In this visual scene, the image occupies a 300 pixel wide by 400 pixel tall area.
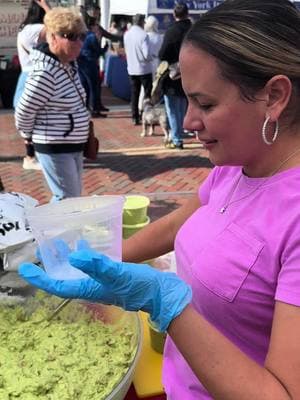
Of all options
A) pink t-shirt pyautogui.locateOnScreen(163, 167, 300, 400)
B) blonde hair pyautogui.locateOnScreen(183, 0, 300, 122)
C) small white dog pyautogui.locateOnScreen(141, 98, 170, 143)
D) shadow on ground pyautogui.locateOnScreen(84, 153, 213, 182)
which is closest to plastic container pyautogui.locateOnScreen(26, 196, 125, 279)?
pink t-shirt pyautogui.locateOnScreen(163, 167, 300, 400)

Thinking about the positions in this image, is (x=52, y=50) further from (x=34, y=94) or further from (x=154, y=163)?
(x=154, y=163)

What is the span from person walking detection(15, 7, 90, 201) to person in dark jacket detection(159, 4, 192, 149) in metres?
2.99

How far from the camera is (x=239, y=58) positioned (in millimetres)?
1091

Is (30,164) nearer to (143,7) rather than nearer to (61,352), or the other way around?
(143,7)

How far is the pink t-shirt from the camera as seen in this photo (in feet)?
3.53

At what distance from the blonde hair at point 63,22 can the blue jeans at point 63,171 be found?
0.92 meters

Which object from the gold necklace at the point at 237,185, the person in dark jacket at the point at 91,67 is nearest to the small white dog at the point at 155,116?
the person in dark jacket at the point at 91,67

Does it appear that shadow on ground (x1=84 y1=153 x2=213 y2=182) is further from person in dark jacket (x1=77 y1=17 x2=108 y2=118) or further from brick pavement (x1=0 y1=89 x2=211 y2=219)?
person in dark jacket (x1=77 y1=17 x2=108 y2=118)

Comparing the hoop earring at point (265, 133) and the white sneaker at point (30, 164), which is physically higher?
the hoop earring at point (265, 133)

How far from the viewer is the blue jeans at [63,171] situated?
3.80 meters

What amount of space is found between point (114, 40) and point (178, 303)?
34.7 feet

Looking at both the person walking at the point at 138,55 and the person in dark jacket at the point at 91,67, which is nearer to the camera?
the person walking at the point at 138,55

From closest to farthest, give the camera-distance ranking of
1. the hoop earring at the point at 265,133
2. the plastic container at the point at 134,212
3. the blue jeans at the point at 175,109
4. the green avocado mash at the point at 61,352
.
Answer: the hoop earring at the point at 265,133
the green avocado mash at the point at 61,352
the plastic container at the point at 134,212
the blue jeans at the point at 175,109

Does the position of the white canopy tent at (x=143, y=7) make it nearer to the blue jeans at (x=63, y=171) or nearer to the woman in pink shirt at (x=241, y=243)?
the blue jeans at (x=63, y=171)
